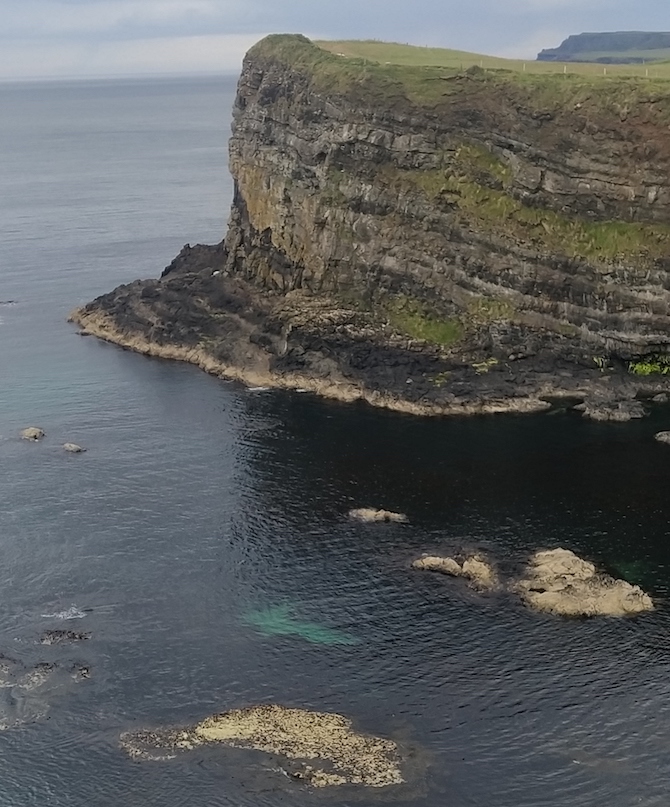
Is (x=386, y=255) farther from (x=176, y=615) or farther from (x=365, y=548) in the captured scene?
(x=176, y=615)

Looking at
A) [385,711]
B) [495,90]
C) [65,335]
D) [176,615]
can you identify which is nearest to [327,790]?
[385,711]

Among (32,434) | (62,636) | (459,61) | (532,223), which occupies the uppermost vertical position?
(459,61)

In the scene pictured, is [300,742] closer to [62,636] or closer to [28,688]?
[28,688]

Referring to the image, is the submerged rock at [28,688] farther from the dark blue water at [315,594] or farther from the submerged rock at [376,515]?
the submerged rock at [376,515]

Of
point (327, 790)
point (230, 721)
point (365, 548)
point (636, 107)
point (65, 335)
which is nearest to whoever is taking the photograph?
point (327, 790)

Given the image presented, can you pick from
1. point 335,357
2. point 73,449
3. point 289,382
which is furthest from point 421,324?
point 73,449
